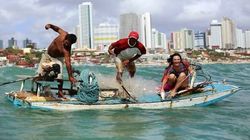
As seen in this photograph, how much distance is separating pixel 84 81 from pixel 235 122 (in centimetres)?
359

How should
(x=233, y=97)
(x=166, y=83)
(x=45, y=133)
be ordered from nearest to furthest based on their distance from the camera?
(x=45, y=133) → (x=166, y=83) → (x=233, y=97)

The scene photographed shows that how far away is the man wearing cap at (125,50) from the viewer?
11.2 meters

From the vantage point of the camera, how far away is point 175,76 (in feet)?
35.9

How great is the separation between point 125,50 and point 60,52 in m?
1.81

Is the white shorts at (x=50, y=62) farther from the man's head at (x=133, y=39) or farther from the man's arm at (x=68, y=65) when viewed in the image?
the man's head at (x=133, y=39)

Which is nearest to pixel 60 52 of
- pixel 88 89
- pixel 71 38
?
pixel 71 38

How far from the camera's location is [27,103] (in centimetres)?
1019

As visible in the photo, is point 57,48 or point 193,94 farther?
point 193,94

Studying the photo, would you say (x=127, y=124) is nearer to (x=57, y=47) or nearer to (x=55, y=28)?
(x=57, y=47)

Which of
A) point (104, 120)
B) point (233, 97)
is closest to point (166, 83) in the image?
point (104, 120)

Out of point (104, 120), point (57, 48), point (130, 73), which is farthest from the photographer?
point (130, 73)

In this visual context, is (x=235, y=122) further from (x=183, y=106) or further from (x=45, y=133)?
(x=45, y=133)

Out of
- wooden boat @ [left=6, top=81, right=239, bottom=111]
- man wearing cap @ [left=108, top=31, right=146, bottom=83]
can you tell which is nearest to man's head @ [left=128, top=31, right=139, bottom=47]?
man wearing cap @ [left=108, top=31, right=146, bottom=83]

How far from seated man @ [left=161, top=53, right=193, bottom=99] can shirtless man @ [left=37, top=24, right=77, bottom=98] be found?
8.06 ft
